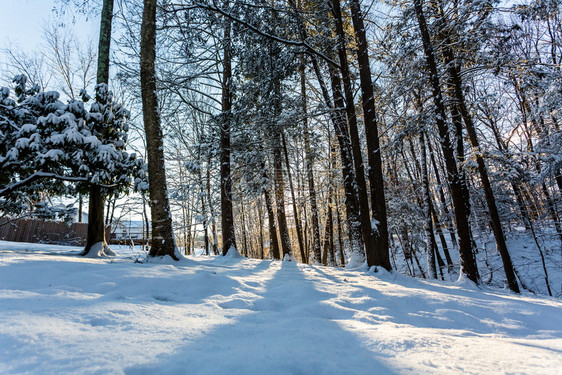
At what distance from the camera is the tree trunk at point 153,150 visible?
16.0 feet

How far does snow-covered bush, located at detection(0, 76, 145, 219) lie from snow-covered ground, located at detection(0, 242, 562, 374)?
251 cm

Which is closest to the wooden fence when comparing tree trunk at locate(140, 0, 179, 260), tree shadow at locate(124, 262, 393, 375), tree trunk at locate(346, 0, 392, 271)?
tree trunk at locate(140, 0, 179, 260)

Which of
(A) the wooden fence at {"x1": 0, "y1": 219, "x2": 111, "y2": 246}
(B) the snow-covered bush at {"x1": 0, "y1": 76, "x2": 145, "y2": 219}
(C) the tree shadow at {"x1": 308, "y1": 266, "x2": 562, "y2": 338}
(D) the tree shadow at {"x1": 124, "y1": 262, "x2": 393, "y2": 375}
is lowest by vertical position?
(C) the tree shadow at {"x1": 308, "y1": 266, "x2": 562, "y2": 338}

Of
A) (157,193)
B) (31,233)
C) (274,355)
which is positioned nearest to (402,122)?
(157,193)

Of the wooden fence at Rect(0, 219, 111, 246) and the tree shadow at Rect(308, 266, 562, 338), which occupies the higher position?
the wooden fence at Rect(0, 219, 111, 246)

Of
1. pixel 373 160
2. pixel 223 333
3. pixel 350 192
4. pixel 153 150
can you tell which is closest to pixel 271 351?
pixel 223 333

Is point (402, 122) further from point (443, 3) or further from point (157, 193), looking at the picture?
point (157, 193)

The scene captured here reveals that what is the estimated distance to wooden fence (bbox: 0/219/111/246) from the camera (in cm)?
1422

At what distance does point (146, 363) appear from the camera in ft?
3.37

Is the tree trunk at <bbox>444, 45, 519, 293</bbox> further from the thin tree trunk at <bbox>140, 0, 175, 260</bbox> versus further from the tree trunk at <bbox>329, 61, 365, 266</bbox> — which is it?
the thin tree trunk at <bbox>140, 0, 175, 260</bbox>

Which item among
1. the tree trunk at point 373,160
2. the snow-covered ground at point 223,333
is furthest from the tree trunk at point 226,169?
the snow-covered ground at point 223,333

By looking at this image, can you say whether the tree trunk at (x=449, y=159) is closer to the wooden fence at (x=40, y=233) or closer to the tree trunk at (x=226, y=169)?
the tree trunk at (x=226, y=169)

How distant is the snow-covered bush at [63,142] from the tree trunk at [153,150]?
691 mm

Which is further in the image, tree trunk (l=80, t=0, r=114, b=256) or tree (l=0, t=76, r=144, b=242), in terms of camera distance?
tree trunk (l=80, t=0, r=114, b=256)
